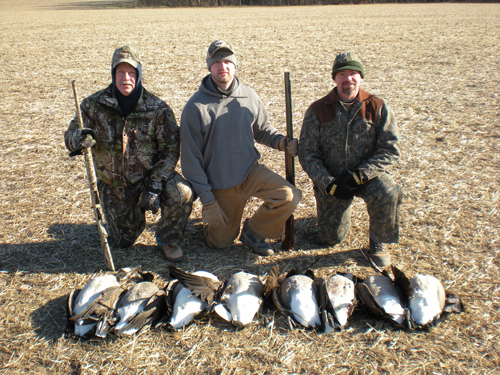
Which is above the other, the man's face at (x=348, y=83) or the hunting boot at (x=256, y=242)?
the man's face at (x=348, y=83)

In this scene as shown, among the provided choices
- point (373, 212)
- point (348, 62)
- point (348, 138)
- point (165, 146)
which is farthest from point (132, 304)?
point (348, 62)

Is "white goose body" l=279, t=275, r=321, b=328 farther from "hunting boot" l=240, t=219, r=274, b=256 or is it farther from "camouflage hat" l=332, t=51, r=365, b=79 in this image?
"camouflage hat" l=332, t=51, r=365, b=79

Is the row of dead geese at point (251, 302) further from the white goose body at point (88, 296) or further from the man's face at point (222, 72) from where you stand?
the man's face at point (222, 72)

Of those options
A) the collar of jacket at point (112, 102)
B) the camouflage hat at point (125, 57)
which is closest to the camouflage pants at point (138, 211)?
the collar of jacket at point (112, 102)

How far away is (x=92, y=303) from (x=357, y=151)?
2724 mm

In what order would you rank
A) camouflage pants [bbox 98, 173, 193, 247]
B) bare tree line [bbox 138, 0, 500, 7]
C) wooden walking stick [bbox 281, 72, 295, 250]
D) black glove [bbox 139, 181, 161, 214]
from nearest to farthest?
1. black glove [bbox 139, 181, 161, 214]
2. camouflage pants [bbox 98, 173, 193, 247]
3. wooden walking stick [bbox 281, 72, 295, 250]
4. bare tree line [bbox 138, 0, 500, 7]

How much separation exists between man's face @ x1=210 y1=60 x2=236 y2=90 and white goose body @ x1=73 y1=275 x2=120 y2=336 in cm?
202

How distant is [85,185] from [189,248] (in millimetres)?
2052

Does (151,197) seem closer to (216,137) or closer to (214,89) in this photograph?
(216,137)

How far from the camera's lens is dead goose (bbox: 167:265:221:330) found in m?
3.73

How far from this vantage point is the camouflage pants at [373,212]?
14.7ft

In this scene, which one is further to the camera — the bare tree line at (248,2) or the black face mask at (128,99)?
the bare tree line at (248,2)

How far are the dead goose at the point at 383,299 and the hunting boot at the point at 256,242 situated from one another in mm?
1175

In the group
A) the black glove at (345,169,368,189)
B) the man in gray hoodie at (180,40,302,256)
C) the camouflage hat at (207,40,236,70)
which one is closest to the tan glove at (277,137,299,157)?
the man in gray hoodie at (180,40,302,256)
